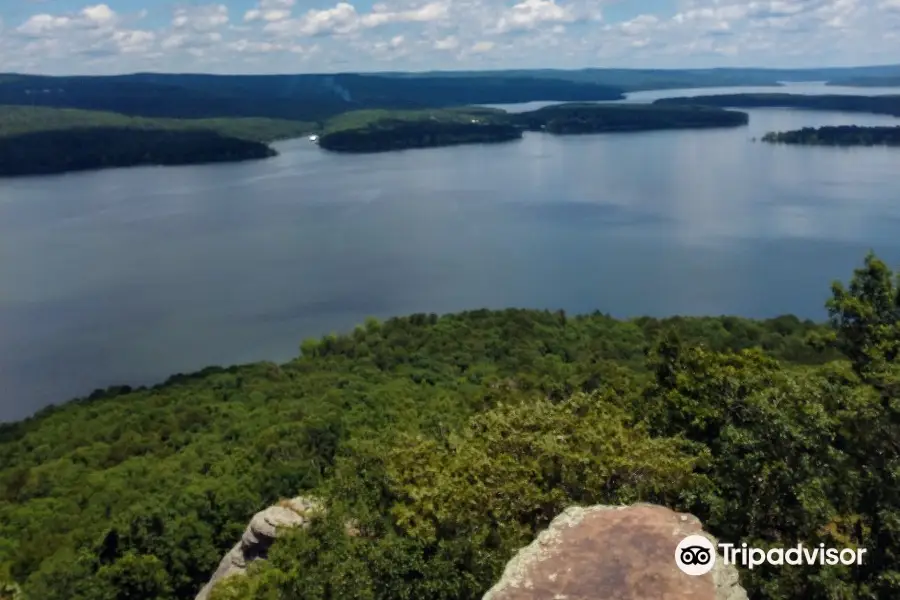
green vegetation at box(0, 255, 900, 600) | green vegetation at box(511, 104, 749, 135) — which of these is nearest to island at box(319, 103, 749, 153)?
green vegetation at box(511, 104, 749, 135)

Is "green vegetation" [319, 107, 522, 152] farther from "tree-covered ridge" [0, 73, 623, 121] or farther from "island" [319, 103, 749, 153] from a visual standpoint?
"tree-covered ridge" [0, 73, 623, 121]

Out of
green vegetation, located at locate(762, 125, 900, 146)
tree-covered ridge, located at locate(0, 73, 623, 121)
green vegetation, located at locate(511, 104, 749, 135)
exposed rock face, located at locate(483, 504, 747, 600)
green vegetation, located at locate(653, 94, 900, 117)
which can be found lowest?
green vegetation, located at locate(762, 125, 900, 146)

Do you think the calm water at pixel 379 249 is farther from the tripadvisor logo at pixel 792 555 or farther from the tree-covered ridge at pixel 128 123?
the tripadvisor logo at pixel 792 555

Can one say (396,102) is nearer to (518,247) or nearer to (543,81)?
(543,81)

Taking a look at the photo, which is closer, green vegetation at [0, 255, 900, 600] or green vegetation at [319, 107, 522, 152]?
green vegetation at [0, 255, 900, 600]

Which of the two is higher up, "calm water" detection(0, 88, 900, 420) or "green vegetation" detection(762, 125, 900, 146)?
"green vegetation" detection(762, 125, 900, 146)

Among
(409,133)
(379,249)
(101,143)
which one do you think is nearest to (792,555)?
(379,249)
